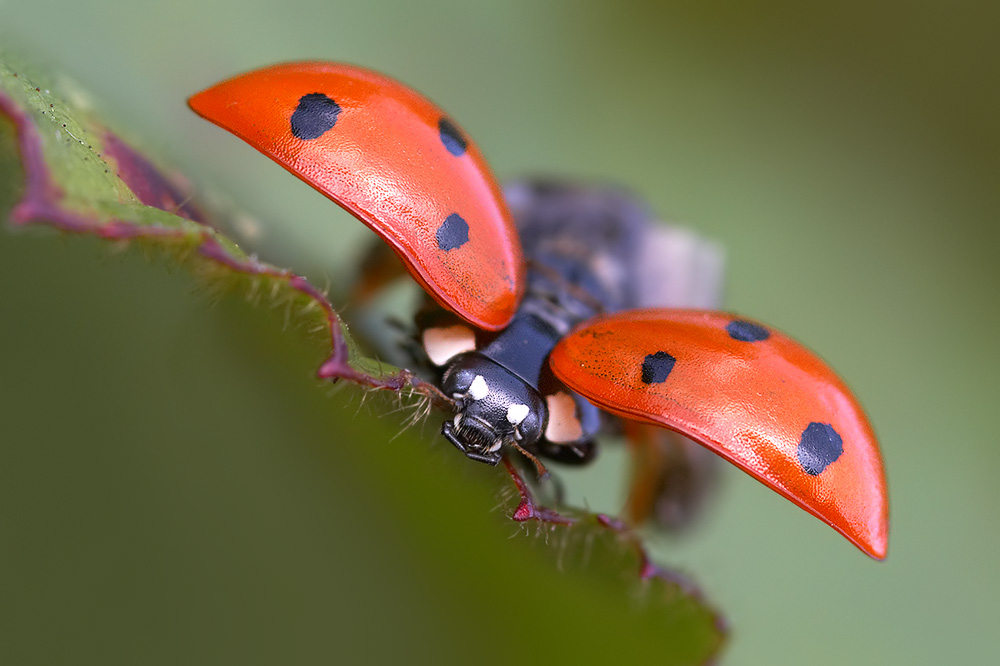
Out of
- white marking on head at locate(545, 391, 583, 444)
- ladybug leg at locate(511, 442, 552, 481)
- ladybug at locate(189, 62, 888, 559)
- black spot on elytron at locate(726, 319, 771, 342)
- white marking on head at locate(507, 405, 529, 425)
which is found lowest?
ladybug leg at locate(511, 442, 552, 481)

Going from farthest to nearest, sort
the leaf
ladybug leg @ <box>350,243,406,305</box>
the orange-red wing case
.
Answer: ladybug leg @ <box>350,243,406,305</box>
the orange-red wing case
the leaf

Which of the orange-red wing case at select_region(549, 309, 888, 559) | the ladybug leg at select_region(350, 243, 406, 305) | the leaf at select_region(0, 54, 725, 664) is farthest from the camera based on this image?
the ladybug leg at select_region(350, 243, 406, 305)

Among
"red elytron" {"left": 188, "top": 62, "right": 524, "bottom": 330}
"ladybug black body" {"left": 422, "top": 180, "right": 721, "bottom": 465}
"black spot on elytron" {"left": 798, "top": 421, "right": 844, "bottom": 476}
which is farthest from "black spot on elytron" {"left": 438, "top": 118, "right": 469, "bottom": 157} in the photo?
"black spot on elytron" {"left": 798, "top": 421, "right": 844, "bottom": 476}

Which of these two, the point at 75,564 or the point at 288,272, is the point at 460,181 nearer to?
the point at 288,272

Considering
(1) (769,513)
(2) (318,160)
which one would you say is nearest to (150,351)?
(2) (318,160)

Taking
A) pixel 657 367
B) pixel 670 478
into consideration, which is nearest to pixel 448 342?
pixel 657 367

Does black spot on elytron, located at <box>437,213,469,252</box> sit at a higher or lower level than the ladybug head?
higher

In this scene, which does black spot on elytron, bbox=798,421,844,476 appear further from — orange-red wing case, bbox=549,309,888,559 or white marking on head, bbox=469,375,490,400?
white marking on head, bbox=469,375,490,400

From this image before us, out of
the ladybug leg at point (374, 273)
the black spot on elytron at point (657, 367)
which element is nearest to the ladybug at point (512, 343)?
the black spot on elytron at point (657, 367)
